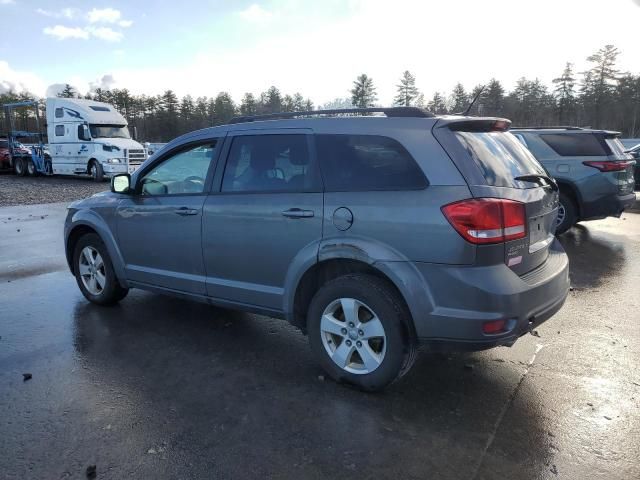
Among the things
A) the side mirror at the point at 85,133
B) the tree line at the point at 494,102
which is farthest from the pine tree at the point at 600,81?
the side mirror at the point at 85,133

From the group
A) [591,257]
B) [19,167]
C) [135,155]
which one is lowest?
[591,257]

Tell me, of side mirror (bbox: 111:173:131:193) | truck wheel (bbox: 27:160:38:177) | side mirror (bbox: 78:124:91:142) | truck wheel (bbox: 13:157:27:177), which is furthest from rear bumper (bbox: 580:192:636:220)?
truck wheel (bbox: 13:157:27:177)

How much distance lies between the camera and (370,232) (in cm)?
324

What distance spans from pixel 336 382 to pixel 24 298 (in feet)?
13.2

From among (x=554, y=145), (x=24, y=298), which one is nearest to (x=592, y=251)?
(x=554, y=145)

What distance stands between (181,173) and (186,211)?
45cm

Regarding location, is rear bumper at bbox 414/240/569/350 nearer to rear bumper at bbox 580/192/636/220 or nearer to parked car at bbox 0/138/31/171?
rear bumper at bbox 580/192/636/220

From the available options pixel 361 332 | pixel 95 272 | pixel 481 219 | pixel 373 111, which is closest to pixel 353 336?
pixel 361 332

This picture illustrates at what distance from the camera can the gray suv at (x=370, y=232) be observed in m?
2.99

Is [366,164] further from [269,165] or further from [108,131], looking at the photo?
[108,131]

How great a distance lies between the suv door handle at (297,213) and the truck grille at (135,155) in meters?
19.4

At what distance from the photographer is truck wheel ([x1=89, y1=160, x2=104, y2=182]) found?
832 inches

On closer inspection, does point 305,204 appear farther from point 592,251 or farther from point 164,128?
point 164,128

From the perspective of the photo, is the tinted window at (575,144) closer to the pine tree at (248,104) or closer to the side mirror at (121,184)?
the side mirror at (121,184)
